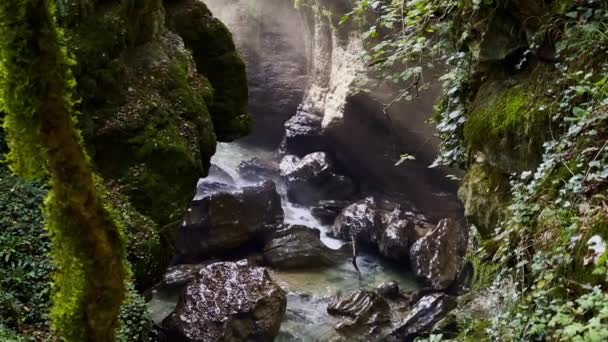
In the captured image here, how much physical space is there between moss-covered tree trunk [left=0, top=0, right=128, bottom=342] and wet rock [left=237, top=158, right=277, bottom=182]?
14.5 metres

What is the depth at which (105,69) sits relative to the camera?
251 inches

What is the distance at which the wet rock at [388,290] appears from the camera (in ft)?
33.9

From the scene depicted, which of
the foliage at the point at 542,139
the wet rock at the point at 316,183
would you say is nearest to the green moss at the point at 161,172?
the foliage at the point at 542,139

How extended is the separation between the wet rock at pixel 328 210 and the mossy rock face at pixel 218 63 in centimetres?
567

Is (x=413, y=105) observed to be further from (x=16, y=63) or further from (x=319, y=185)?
(x=16, y=63)

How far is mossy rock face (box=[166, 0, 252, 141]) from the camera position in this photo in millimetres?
8953

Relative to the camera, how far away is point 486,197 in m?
4.83

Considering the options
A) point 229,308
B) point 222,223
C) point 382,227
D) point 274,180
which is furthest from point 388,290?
point 274,180

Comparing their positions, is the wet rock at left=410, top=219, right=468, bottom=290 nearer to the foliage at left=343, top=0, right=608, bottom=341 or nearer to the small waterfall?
the small waterfall

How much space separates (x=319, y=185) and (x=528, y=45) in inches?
440

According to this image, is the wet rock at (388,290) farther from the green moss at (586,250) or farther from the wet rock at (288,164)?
the green moss at (586,250)

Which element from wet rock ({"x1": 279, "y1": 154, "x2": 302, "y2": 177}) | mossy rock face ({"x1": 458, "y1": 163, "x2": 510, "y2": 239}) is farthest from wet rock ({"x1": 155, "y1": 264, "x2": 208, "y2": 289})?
wet rock ({"x1": 279, "y1": 154, "x2": 302, "y2": 177})

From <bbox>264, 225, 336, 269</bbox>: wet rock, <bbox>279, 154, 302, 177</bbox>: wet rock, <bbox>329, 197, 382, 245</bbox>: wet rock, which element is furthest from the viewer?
<bbox>279, 154, 302, 177</bbox>: wet rock

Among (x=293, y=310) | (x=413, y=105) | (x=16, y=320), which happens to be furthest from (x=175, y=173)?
(x=413, y=105)
